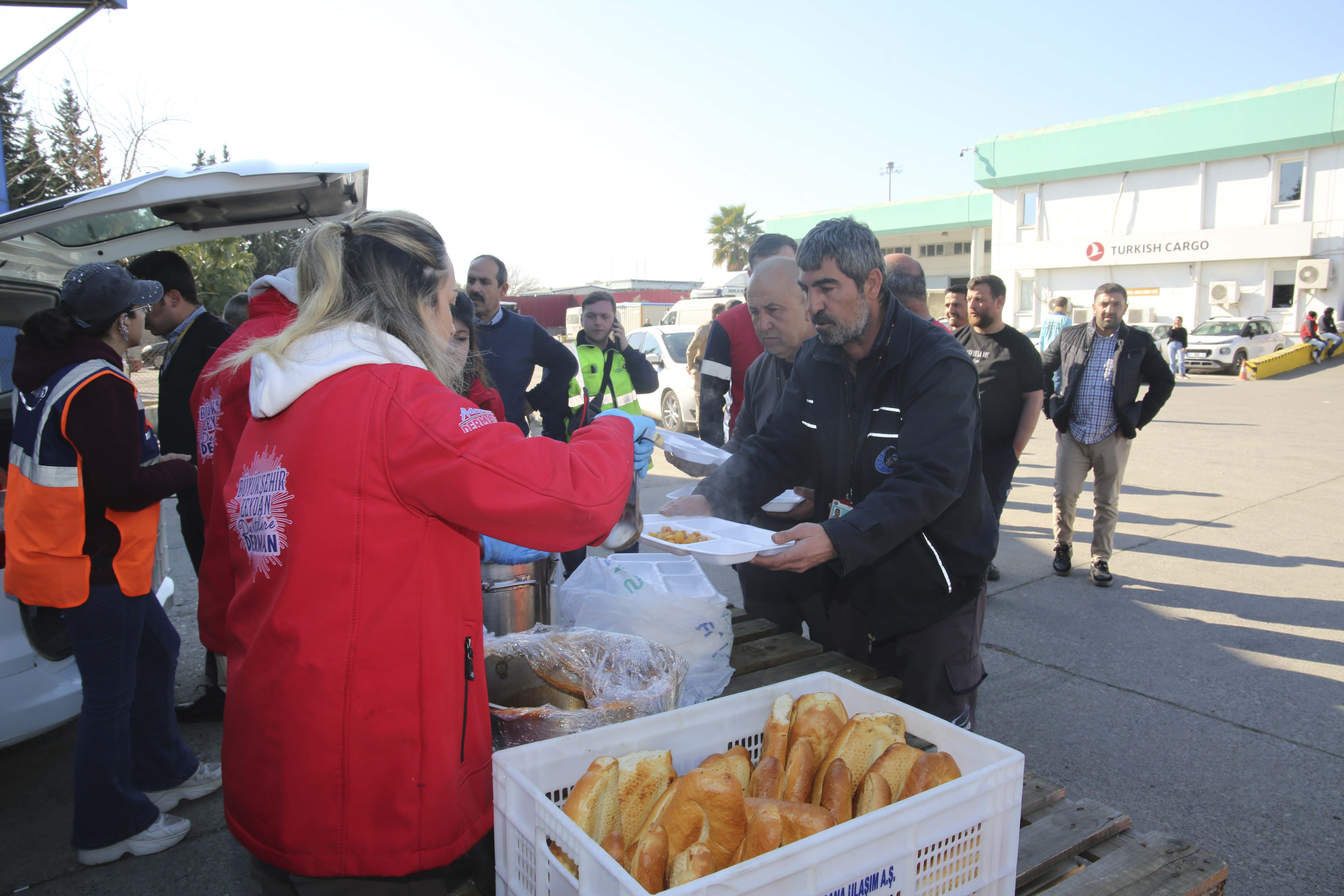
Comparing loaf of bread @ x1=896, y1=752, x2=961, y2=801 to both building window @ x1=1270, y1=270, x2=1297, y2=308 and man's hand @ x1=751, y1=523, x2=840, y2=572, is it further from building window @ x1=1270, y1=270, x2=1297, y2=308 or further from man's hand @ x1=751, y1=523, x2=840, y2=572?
building window @ x1=1270, y1=270, x2=1297, y2=308

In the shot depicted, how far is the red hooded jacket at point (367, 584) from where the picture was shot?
1.29m

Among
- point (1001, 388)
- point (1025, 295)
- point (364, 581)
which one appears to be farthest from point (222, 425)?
point (1025, 295)

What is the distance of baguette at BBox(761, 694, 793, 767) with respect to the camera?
150 cm

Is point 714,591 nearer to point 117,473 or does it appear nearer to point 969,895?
point 969,895

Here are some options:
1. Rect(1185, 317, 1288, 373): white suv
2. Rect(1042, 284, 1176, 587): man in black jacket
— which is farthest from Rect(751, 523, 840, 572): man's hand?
Rect(1185, 317, 1288, 373): white suv

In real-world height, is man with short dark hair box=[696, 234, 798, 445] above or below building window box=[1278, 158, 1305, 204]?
below

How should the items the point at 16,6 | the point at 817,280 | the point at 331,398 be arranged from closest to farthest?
1. the point at 331,398
2. the point at 817,280
3. the point at 16,6

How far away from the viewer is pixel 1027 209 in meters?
34.8

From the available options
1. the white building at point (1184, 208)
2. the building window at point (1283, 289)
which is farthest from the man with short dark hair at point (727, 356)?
the building window at point (1283, 289)

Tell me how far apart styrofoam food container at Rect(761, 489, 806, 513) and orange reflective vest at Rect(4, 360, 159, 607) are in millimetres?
2292

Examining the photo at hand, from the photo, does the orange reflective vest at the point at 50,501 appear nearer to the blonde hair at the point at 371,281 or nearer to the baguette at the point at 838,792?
the blonde hair at the point at 371,281

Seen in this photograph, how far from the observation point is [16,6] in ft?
21.3

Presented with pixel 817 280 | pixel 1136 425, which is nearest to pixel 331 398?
pixel 817 280

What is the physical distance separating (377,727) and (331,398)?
1.80 feet
